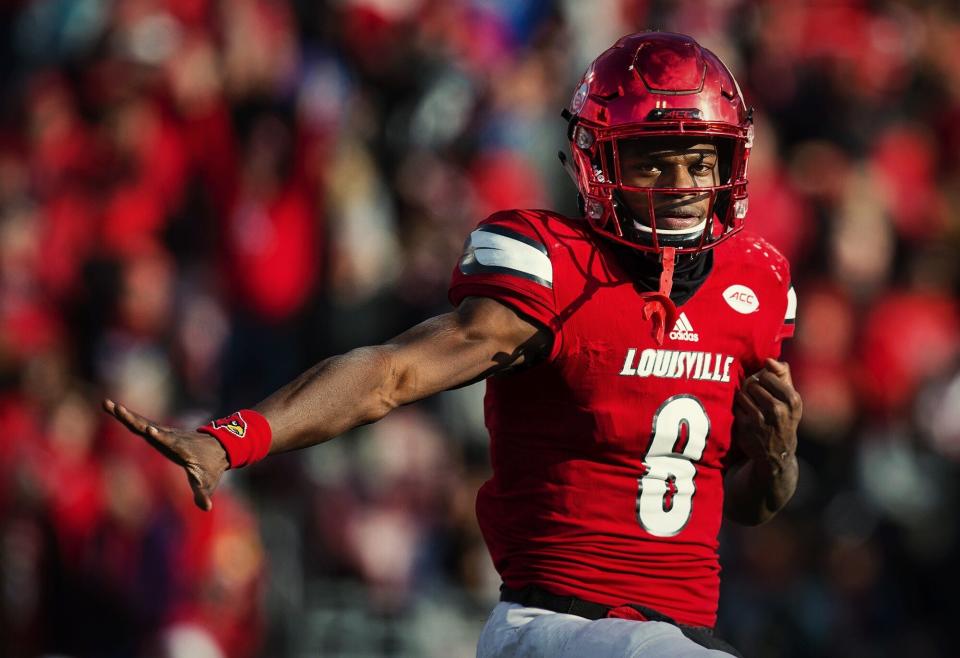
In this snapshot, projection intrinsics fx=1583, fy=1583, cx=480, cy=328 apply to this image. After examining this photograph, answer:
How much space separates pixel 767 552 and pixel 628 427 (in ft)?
13.1

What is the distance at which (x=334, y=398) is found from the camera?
3330 mm

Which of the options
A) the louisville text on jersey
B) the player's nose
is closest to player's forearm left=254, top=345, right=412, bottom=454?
the louisville text on jersey

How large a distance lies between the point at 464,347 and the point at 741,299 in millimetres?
767

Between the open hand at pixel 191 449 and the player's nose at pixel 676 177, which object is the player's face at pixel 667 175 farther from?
the open hand at pixel 191 449

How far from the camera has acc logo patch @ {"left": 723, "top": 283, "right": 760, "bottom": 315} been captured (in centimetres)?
386

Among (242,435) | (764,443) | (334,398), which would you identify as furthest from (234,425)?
(764,443)

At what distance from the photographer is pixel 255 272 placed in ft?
26.4

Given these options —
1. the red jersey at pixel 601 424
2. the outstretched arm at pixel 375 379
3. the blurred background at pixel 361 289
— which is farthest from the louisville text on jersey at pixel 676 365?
the blurred background at pixel 361 289

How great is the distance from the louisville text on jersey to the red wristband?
91 centimetres

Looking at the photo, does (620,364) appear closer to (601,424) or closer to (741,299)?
(601,424)

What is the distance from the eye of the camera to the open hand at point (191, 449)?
2.94m

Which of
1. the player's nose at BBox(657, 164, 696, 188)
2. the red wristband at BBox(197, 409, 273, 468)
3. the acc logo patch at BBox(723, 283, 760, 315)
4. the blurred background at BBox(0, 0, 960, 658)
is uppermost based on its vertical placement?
the player's nose at BBox(657, 164, 696, 188)

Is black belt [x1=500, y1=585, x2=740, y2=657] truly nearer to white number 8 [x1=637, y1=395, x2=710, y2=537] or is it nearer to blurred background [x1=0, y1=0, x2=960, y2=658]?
white number 8 [x1=637, y1=395, x2=710, y2=537]

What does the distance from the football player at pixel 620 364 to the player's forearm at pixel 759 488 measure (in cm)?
3
